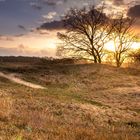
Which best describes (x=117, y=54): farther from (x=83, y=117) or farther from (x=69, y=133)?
(x=69, y=133)

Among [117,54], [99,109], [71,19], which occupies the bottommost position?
[99,109]

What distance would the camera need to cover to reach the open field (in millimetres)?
12617

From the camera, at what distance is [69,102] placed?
82.0 ft

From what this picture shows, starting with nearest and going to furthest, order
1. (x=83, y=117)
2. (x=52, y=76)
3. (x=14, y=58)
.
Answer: (x=83, y=117)
(x=52, y=76)
(x=14, y=58)

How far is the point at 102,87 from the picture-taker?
130 ft

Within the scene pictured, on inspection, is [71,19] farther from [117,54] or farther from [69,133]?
[69,133]

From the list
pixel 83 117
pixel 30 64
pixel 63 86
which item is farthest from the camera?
pixel 30 64

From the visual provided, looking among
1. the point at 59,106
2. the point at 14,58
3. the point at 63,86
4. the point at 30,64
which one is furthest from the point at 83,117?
the point at 14,58

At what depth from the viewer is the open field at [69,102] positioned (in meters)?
12.6

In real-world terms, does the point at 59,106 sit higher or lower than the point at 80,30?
lower

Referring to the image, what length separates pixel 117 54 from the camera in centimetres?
5844

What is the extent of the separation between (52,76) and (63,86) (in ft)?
13.6

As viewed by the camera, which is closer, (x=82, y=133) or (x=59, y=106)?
(x=82, y=133)

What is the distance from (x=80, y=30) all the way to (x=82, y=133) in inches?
1720
